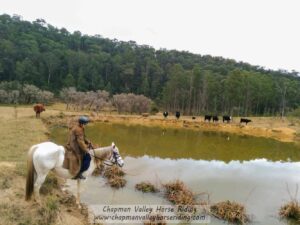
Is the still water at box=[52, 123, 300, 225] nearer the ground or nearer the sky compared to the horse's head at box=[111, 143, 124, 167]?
nearer the ground

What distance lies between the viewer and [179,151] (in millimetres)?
20156

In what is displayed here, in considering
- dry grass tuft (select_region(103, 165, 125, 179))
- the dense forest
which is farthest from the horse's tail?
the dense forest

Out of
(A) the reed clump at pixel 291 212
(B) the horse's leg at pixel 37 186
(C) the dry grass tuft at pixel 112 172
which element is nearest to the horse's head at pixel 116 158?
(B) the horse's leg at pixel 37 186

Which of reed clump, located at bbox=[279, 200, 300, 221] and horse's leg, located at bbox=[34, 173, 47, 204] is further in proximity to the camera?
reed clump, located at bbox=[279, 200, 300, 221]

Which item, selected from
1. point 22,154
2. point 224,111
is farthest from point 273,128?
point 22,154

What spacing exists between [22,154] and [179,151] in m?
10.3

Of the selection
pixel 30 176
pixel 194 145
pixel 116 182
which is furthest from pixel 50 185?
pixel 194 145

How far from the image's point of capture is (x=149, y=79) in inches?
2638

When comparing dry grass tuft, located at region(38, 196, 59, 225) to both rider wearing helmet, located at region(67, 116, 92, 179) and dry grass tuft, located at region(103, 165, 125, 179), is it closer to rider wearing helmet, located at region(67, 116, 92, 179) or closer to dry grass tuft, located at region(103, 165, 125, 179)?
rider wearing helmet, located at region(67, 116, 92, 179)

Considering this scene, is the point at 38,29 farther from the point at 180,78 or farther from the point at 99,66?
the point at 180,78

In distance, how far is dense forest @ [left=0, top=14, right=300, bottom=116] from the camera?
5162 cm

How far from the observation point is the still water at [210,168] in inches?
417

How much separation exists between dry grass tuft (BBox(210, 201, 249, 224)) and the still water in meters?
0.32

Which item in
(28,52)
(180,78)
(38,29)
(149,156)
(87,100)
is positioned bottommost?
(149,156)
